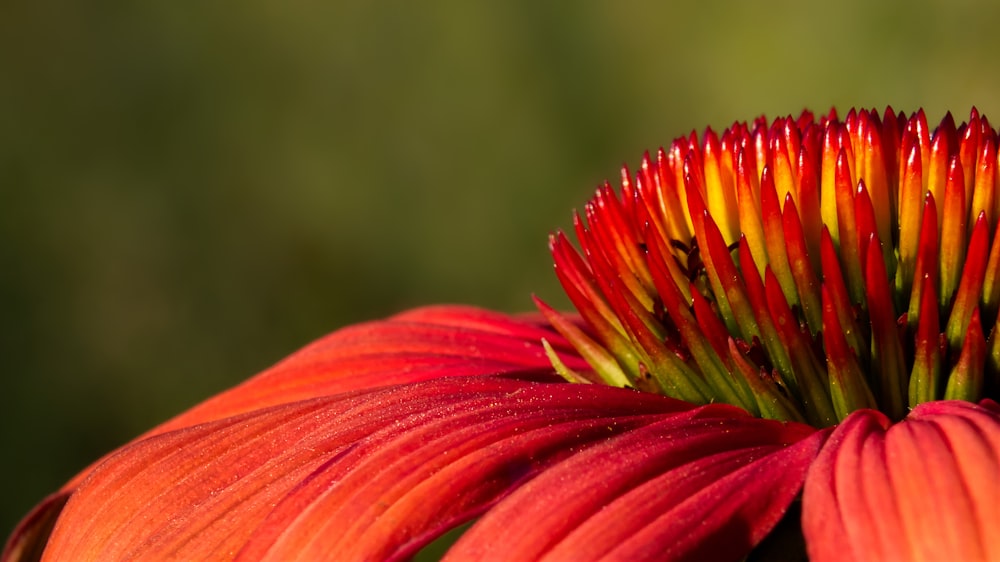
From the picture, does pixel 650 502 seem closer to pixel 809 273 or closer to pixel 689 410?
pixel 689 410

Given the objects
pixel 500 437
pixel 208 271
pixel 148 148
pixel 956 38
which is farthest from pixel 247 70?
pixel 500 437

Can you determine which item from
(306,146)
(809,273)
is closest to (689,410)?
(809,273)

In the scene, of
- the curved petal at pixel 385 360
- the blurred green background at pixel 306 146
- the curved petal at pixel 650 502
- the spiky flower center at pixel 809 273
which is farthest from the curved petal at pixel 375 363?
the blurred green background at pixel 306 146

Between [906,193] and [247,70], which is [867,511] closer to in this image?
[906,193]

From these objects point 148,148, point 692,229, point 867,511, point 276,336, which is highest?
point 148,148

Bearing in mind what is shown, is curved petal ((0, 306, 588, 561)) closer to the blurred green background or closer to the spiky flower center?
the spiky flower center

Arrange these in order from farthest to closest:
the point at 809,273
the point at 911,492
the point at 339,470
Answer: the point at 809,273
the point at 339,470
the point at 911,492
